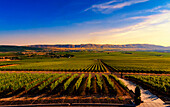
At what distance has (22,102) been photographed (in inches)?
635

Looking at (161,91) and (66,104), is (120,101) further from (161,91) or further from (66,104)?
(161,91)

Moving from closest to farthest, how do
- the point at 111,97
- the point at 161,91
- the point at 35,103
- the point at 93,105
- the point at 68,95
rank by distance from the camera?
the point at 93,105 → the point at 35,103 → the point at 111,97 → the point at 68,95 → the point at 161,91

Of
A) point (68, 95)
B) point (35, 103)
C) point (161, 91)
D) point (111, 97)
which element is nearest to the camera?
point (35, 103)

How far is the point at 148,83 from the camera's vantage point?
24125 millimetres

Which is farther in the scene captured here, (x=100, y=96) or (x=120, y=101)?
(x=100, y=96)

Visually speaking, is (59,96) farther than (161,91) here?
No

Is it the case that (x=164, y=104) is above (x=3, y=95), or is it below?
above

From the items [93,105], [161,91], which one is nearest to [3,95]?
[93,105]

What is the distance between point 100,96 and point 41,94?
42.9 feet

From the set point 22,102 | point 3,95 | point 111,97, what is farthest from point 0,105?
point 111,97

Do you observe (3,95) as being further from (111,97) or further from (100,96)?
(111,97)

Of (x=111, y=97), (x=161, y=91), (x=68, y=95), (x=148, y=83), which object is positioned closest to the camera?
(x=111, y=97)

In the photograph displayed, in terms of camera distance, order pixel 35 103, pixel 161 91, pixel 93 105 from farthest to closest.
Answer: pixel 161 91 → pixel 35 103 → pixel 93 105

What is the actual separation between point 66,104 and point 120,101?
9.83 metres
